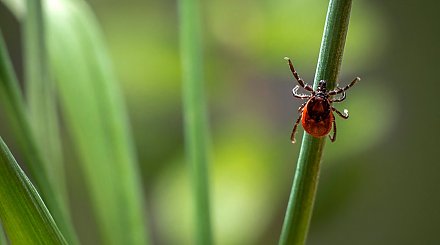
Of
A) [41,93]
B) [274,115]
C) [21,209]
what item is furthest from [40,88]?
[274,115]

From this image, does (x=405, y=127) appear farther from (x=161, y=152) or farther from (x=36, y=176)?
(x=36, y=176)

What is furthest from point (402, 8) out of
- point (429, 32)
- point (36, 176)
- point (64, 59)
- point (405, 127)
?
point (36, 176)

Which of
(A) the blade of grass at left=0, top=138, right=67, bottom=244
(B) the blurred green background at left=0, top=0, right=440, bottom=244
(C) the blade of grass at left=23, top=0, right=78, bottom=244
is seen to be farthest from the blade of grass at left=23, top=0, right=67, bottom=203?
(B) the blurred green background at left=0, top=0, right=440, bottom=244

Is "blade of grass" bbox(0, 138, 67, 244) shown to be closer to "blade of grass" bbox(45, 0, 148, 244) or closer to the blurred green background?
"blade of grass" bbox(45, 0, 148, 244)

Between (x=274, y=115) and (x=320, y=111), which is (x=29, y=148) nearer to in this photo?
(x=320, y=111)

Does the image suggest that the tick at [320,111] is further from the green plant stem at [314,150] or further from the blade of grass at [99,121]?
the blade of grass at [99,121]

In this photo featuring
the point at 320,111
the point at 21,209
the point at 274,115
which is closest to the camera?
the point at 21,209
